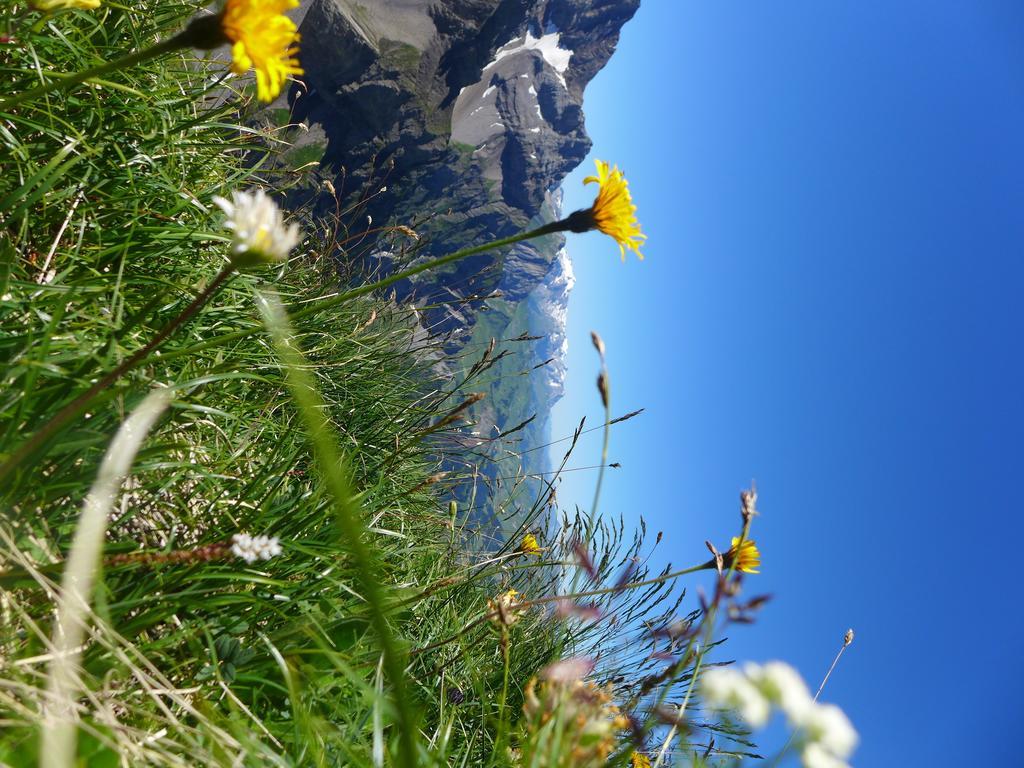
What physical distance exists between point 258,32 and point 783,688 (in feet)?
4.05

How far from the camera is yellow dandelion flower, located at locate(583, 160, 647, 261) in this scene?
1.70m

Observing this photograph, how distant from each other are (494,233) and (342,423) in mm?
116796

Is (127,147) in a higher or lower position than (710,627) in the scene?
higher

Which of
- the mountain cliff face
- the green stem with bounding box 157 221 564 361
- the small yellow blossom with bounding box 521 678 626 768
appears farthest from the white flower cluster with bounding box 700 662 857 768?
the mountain cliff face

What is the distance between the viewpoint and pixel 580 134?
139750 mm

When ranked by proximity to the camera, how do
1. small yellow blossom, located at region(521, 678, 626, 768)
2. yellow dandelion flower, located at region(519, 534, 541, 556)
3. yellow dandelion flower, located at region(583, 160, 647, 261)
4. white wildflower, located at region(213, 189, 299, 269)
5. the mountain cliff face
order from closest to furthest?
small yellow blossom, located at region(521, 678, 626, 768) < white wildflower, located at region(213, 189, 299, 269) < yellow dandelion flower, located at region(583, 160, 647, 261) < yellow dandelion flower, located at region(519, 534, 541, 556) < the mountain cliff face

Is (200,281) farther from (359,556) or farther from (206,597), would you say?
(359,556)

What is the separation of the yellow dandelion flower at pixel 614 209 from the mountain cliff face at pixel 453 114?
3.53 feet

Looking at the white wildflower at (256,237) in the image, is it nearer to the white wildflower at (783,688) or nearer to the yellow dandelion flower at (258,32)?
the yellow dandelion flower at (258,32)

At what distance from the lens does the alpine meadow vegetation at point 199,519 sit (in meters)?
0.89

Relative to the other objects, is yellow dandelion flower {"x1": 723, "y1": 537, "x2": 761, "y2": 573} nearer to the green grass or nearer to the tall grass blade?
the green grass

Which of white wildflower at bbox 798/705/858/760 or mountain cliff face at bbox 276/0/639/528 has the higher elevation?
mountain cliff face at bbox 276/0/639/528

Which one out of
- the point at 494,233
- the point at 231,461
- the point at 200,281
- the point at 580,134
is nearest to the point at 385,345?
the point at 200,281

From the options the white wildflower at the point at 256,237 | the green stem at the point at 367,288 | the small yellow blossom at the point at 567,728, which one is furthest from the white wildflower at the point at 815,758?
the white wildflower at the point at 256,237
